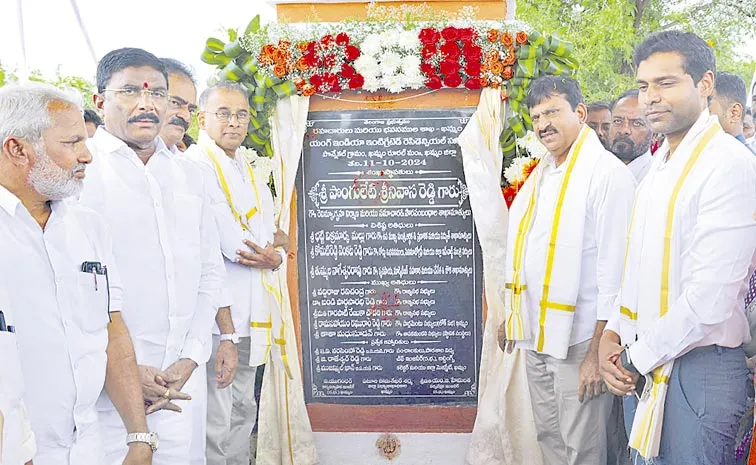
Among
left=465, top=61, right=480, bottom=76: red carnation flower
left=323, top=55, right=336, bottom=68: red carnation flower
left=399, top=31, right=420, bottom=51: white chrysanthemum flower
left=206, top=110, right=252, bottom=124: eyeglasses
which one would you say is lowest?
left=206, top=110, right=252, bottom=124: eyeglasses

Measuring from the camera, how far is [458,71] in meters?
4.17

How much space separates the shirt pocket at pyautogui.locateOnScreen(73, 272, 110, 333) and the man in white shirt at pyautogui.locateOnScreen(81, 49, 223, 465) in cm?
45

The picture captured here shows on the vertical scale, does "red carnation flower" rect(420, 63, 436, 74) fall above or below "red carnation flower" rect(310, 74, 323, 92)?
above

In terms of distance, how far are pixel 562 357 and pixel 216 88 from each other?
211 cm

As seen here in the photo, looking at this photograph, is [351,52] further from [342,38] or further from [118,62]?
[118,62]

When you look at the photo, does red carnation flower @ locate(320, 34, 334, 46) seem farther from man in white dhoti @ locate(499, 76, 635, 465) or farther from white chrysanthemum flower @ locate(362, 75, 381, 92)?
man in white dhoti @ locate(499, 76, 635, 465)

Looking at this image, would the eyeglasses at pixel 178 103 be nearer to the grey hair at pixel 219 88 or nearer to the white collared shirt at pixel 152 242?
the grey hair at pixel 219 88

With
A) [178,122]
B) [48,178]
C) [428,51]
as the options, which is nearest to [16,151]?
[48,178]

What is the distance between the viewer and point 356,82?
4219mm

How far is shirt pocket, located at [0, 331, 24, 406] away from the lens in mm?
2049

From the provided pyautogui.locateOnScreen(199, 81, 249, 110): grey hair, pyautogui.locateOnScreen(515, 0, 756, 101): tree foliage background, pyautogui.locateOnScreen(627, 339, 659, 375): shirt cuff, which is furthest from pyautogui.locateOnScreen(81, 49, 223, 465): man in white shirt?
pyautogui.locateOnScreen(515, 0, 756, 101): tree foliage background

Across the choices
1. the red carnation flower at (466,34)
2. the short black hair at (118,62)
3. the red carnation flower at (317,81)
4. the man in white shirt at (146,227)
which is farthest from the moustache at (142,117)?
the red carnation flower at (466,34)

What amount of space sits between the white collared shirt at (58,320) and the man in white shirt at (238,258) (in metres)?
1.31

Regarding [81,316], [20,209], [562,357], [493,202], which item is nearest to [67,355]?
[81,316]
